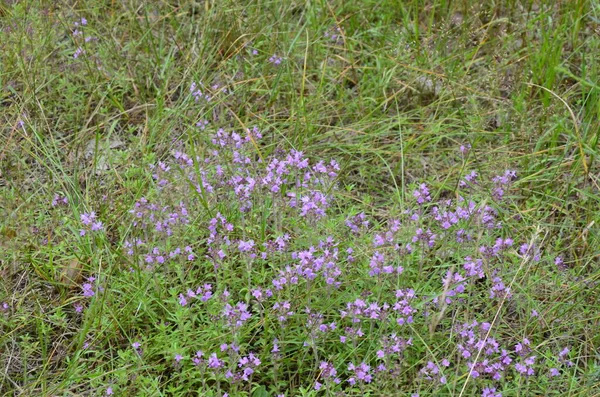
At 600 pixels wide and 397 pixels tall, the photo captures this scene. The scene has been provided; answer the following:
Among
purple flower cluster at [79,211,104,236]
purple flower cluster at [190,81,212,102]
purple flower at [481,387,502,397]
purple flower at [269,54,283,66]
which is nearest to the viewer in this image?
purple flower at [481,387,502,397]

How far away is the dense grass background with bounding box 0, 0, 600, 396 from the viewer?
3.04 metres

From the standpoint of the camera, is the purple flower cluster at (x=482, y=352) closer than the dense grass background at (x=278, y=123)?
Yes

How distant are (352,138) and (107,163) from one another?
1221mm

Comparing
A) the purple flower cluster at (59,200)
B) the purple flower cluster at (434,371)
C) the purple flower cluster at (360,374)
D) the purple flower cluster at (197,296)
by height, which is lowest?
the purple flower cluster at (434,371)

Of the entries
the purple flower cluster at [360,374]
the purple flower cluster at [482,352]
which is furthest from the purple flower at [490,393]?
the purple flower cluster at [360,374]

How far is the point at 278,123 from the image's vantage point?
3.96 meters

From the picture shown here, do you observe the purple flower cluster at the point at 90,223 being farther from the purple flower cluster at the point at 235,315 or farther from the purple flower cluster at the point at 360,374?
the purple flower cluster at the point at 360,374

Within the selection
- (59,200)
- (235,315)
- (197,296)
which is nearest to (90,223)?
(59,200)

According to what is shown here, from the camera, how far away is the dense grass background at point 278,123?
9.97 ft

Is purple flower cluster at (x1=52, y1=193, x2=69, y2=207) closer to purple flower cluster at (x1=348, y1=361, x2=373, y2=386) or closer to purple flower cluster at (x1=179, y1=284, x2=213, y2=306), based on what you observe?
purple flower cluster at (x1=179, y1=284, x2=213, y2=306)

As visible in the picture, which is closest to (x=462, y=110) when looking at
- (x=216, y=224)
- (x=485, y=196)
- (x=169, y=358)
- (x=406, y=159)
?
(x=406, y=159)

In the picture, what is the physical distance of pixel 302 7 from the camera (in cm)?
462

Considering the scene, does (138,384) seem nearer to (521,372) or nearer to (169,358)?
(169,358)

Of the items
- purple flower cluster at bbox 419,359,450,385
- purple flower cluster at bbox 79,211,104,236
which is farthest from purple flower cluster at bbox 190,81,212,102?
purple flower cluster at bbox 419,359,450,385
